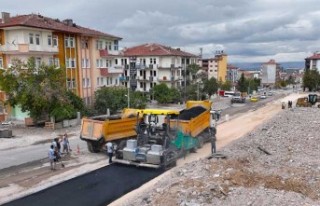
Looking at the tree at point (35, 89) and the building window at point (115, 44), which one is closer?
the tree at point (35, 89)

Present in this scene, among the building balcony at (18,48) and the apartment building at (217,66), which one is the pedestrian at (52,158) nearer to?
the building balcony at (18,48)

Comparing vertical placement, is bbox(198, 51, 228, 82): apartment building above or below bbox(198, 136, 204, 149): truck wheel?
above

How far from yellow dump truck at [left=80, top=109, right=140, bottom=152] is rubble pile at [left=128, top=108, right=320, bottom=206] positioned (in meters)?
5.24

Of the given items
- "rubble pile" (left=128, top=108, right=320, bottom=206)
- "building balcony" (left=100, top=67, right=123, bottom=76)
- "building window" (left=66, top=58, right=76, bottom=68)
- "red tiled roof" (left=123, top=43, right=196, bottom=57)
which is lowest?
"rubble pile" (left=128, top=108, right=320, bottom=206)

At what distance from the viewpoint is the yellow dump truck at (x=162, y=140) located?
17.8 meters

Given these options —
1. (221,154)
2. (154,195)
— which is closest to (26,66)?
(221,154)

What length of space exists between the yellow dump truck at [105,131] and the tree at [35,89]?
823 centimetres

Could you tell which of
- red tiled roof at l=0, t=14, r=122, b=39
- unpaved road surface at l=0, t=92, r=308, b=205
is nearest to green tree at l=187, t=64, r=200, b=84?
red tiled roof at l=0, t=14, r=122, b=39

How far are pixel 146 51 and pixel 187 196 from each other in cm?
5706

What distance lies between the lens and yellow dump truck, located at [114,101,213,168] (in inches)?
703

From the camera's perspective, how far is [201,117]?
22.8 meters

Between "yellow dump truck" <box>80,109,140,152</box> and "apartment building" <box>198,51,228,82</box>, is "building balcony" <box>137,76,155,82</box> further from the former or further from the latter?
"apartment building" <box>198,51,228,82</box>

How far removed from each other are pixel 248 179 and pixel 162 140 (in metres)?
5.48

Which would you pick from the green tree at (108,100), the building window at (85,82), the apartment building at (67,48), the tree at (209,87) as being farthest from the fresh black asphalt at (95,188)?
the tree at (209,87)
